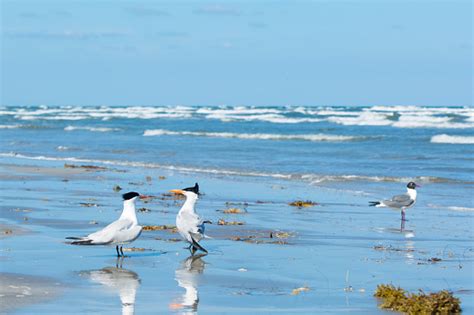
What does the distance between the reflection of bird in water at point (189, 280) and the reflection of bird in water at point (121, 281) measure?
0.37 m

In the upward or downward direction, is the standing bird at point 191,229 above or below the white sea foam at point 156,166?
above

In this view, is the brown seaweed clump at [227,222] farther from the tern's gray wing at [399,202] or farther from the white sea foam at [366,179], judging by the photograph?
the white sea foam at [366,179]

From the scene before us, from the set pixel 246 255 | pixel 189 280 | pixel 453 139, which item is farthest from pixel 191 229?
pixel 453 139

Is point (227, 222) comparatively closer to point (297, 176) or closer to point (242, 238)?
point (242, 238)

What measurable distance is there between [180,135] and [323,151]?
15181 mm

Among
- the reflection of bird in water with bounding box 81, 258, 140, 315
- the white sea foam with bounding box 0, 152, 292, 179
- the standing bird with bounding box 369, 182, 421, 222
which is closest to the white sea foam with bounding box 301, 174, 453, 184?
the white sea foam with bounding box 0, 152, 292, 179

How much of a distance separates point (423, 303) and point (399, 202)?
22.6 ft

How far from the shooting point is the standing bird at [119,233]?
8.96 meters

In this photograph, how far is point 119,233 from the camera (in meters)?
9.13

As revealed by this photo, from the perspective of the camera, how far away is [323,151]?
98.4 ft

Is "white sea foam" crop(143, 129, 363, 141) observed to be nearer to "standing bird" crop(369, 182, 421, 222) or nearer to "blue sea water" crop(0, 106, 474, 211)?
"blue sea water" crop(0, 106, 474, 211)

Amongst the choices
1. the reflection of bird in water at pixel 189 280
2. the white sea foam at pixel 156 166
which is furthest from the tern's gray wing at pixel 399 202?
the white sea foam at pixel 156 166

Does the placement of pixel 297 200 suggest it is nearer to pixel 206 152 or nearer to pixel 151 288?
pixel 151 288

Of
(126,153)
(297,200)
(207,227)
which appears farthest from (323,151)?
(207,227)
